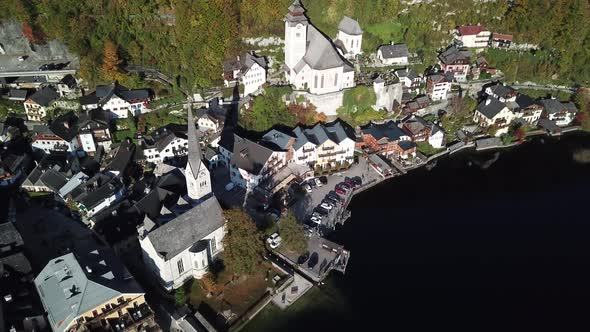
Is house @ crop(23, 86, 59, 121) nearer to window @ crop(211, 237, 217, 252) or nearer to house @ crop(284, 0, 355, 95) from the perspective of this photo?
house @ crop(284, 0, 355, 95)

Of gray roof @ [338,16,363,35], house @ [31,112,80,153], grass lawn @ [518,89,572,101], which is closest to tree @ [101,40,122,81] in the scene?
house @ [31,112,80,153]

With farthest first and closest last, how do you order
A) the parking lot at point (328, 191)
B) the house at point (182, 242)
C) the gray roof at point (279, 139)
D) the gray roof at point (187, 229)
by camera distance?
1. the gray roof at point (279, 139)
2. the parking lot at point (328, 191)
3. the house at point (182, 242)
4. the gray roof at point (187, 229)

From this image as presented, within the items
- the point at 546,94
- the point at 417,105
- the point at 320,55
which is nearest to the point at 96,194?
the point at 320,55

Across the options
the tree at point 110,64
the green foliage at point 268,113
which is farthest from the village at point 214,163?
the tree at point 110,64

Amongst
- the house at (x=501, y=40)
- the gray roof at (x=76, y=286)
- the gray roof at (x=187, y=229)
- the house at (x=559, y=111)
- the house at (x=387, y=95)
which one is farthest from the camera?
the house at (x=501, y=40)

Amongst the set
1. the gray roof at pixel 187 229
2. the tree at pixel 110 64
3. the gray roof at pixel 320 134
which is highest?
the tree at pixel 110 64

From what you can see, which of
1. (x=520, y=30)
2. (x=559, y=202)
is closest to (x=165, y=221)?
(x=559, y=202)

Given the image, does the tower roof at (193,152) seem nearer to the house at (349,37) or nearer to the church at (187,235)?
the church at (187,235)

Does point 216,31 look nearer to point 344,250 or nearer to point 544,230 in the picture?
point 344,250
